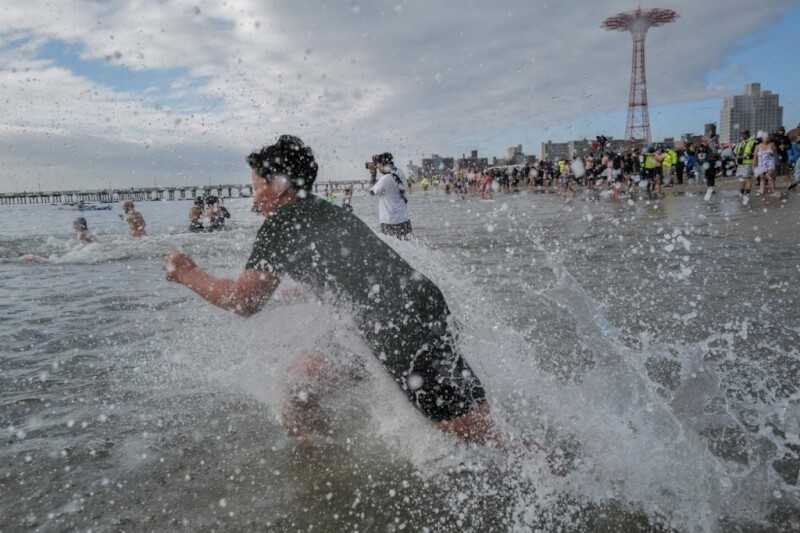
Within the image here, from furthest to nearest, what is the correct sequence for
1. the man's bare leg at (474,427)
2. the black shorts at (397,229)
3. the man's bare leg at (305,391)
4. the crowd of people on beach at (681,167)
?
1. the crowd of people on beach at (681,167)
2. the black shorts at (397,229)
3. the man's bare leg at (305,391)
4. the man's bare leg at (474,427)

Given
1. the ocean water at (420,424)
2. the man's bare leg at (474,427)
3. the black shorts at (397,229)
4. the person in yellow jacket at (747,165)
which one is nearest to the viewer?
the ocean water at (420,424)

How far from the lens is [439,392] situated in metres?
2.50

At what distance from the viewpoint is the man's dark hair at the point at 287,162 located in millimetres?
2680

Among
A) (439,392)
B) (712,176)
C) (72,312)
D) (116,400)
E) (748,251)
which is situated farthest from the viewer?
(712,176)

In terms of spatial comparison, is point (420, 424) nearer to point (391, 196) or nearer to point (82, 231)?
point (391, 196)

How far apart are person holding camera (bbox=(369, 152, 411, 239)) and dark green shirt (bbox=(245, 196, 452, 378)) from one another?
535 centimetres

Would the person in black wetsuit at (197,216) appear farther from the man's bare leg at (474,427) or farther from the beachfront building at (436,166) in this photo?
the man's bare leg at (474,427)

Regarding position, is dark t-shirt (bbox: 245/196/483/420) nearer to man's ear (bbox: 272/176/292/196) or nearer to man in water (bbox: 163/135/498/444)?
man in water (bbox: 163/135/498/444)

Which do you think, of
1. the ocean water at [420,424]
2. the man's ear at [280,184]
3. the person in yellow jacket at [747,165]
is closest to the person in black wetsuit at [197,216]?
the ocean water at [420,424]

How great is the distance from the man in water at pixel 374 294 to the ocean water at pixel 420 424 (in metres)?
0.27

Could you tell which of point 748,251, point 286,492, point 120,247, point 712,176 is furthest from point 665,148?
point 286,492

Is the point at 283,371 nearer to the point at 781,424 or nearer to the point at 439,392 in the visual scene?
the point at 439,392

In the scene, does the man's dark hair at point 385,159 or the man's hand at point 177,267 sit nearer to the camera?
the man's hand at point 177,267

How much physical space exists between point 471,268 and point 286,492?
6111mm
